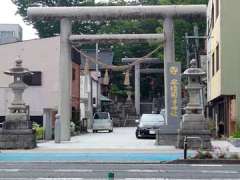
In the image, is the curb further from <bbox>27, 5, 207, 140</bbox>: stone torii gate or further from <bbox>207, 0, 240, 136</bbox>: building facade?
<bbox>207, 0, 240, 136</bbox>: building facade

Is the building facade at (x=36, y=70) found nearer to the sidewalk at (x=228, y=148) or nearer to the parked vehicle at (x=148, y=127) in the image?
the parked vehicle at (x=148, y=127)

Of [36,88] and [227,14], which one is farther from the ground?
[227,14]

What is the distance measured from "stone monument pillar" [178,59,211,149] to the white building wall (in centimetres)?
1749

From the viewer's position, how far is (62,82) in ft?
114

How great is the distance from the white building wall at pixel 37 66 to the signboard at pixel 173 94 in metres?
15.2

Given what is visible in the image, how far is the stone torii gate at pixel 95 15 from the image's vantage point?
33.8 meters

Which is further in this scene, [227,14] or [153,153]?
[227,14]

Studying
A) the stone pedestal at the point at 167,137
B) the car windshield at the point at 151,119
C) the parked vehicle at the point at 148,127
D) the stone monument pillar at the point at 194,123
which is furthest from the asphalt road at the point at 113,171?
the car windshield at the point at 151,119

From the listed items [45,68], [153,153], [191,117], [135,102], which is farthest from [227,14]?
[135,102]

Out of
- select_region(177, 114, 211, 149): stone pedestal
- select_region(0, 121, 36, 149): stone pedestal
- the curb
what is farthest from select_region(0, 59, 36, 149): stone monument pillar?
the curb

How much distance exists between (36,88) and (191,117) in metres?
19.5

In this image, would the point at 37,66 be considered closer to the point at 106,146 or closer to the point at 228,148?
the point at 106,146

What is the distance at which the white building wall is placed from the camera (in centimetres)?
4538

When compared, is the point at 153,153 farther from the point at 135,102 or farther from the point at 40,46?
the point at 135,102
